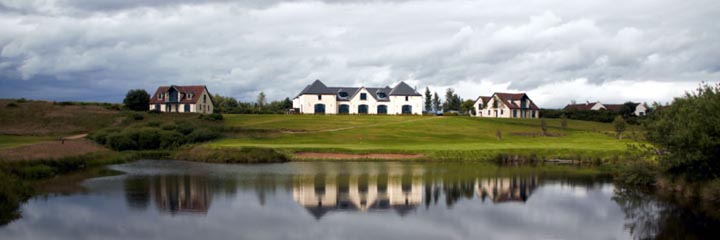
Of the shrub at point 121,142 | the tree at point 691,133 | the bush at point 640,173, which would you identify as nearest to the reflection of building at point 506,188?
the bush at point 640,173

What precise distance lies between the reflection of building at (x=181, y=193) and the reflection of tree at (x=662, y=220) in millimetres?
19504

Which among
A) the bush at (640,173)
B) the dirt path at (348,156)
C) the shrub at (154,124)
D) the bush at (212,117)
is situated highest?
the bush at (212,117)

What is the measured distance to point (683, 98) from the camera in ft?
115

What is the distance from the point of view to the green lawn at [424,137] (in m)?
60.3

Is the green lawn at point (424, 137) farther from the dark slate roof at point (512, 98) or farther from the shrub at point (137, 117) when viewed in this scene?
the dark slate roof at point (512, 98)

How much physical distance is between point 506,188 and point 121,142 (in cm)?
4029

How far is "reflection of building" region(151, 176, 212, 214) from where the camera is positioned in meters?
30.6

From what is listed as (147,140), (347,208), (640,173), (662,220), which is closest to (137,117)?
(147,140)

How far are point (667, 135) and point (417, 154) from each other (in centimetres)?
2797

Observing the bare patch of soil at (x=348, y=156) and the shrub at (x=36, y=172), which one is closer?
the shrub at (x=36, y=172)

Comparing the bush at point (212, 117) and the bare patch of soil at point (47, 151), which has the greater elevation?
the bush at point (212, 117)

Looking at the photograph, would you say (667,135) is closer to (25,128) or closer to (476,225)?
(476,225)

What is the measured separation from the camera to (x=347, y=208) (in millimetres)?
30922

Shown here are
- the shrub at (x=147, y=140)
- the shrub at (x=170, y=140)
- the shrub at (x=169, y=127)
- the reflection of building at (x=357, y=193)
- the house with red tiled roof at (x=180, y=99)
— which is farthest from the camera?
the house with red tiled roof at (x=180, y=99)
